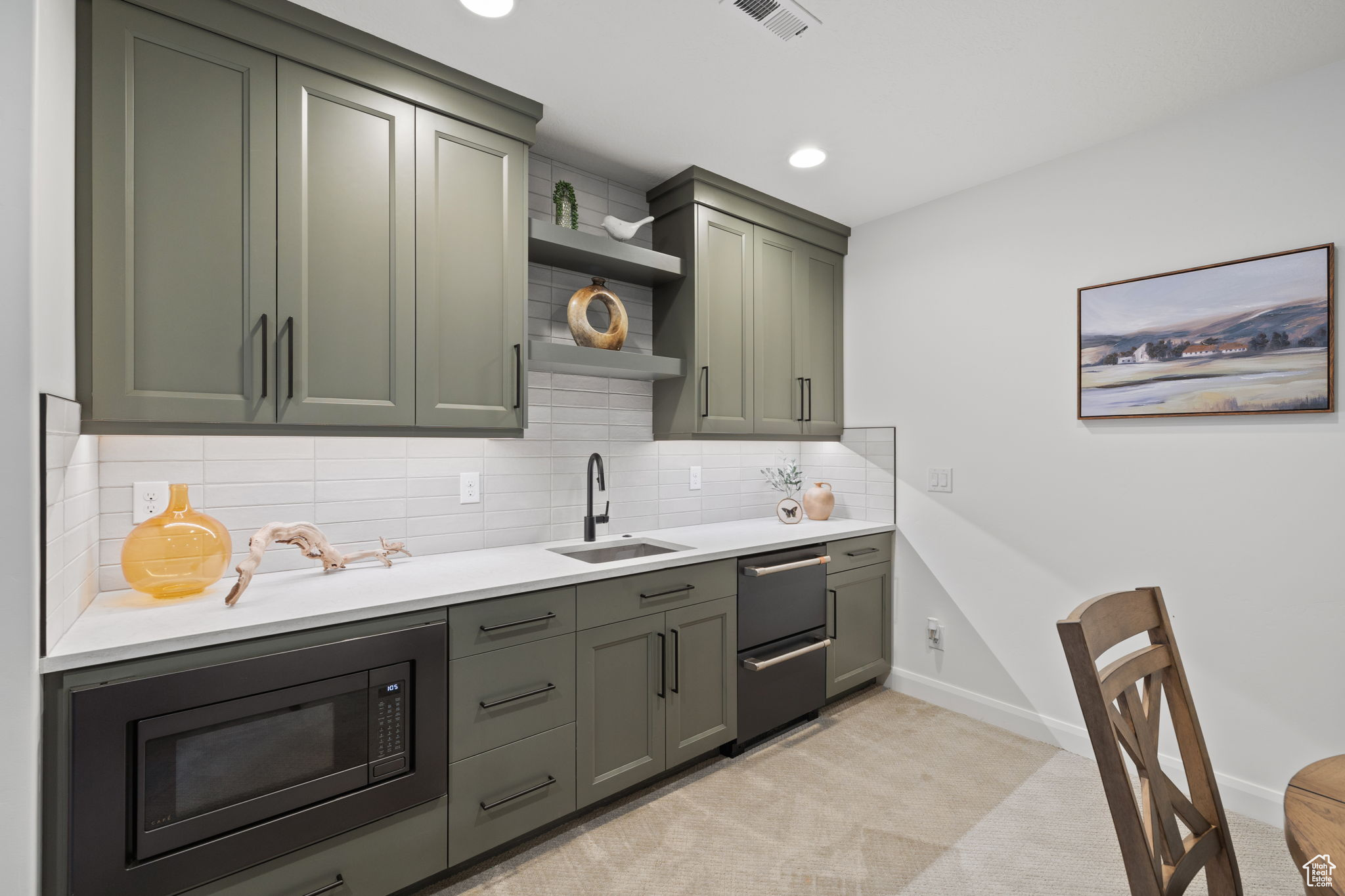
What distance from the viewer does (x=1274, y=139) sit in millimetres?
2131

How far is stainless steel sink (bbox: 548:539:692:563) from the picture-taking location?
8.37 ft

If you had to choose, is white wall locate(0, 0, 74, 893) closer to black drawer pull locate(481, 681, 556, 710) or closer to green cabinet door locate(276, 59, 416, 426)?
green cabinet door locate(276, 59, 416, 426)

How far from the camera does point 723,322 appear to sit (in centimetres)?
290

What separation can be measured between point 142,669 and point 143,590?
362 mm

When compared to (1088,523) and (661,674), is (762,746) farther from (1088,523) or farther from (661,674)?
(1088,523)

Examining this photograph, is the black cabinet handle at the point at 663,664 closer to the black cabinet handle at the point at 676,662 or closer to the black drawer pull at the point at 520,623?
the black cabinet handle at the point at 676,662

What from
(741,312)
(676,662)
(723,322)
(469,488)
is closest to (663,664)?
(676,662)

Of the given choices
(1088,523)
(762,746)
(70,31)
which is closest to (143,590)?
(70,31)

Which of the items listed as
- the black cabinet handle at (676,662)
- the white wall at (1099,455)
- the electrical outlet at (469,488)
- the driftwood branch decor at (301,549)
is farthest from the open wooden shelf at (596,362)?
the white wall at (1099,455)

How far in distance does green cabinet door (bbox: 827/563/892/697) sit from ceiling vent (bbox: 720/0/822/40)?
218 cm

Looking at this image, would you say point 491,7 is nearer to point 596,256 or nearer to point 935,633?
point 596,256

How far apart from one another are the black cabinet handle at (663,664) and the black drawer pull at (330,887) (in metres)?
1.07

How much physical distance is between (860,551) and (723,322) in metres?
1.33

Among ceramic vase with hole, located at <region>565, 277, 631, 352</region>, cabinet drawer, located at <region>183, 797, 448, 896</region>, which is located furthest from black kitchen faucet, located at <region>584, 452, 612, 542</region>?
cabinet drawer, located at <region>183, 797, 448, 896</region>
